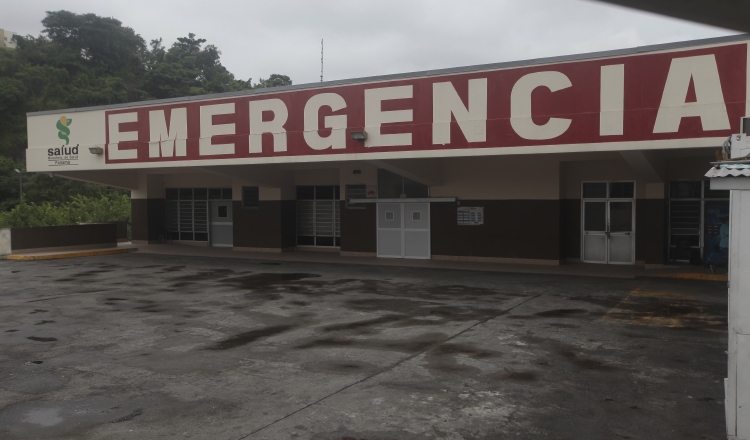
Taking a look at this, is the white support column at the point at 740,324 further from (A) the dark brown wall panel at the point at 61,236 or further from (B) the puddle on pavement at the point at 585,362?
(A) the dark brown wall panel at the point at 61,236

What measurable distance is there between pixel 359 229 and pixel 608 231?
8117 mm

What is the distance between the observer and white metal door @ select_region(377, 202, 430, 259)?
20406 millimetres

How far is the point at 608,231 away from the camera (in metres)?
18.2

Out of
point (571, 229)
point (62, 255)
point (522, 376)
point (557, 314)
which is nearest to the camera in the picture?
point (522, 376)

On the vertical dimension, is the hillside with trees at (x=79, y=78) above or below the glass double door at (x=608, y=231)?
above

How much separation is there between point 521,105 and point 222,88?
6361cm

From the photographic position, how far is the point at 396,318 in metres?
11.0

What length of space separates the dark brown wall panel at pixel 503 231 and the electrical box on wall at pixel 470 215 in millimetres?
128

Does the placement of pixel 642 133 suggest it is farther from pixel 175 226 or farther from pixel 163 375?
pixel 175 226

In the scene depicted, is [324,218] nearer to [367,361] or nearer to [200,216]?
[200,216]

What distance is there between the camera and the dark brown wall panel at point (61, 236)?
76.1 ft

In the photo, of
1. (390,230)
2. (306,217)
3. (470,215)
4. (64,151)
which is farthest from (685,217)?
(64,151)

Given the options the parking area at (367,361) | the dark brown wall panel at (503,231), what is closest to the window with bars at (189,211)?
the dark brown wall panel at (503,231)

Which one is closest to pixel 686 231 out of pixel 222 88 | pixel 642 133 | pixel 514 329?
pixel 642 133
